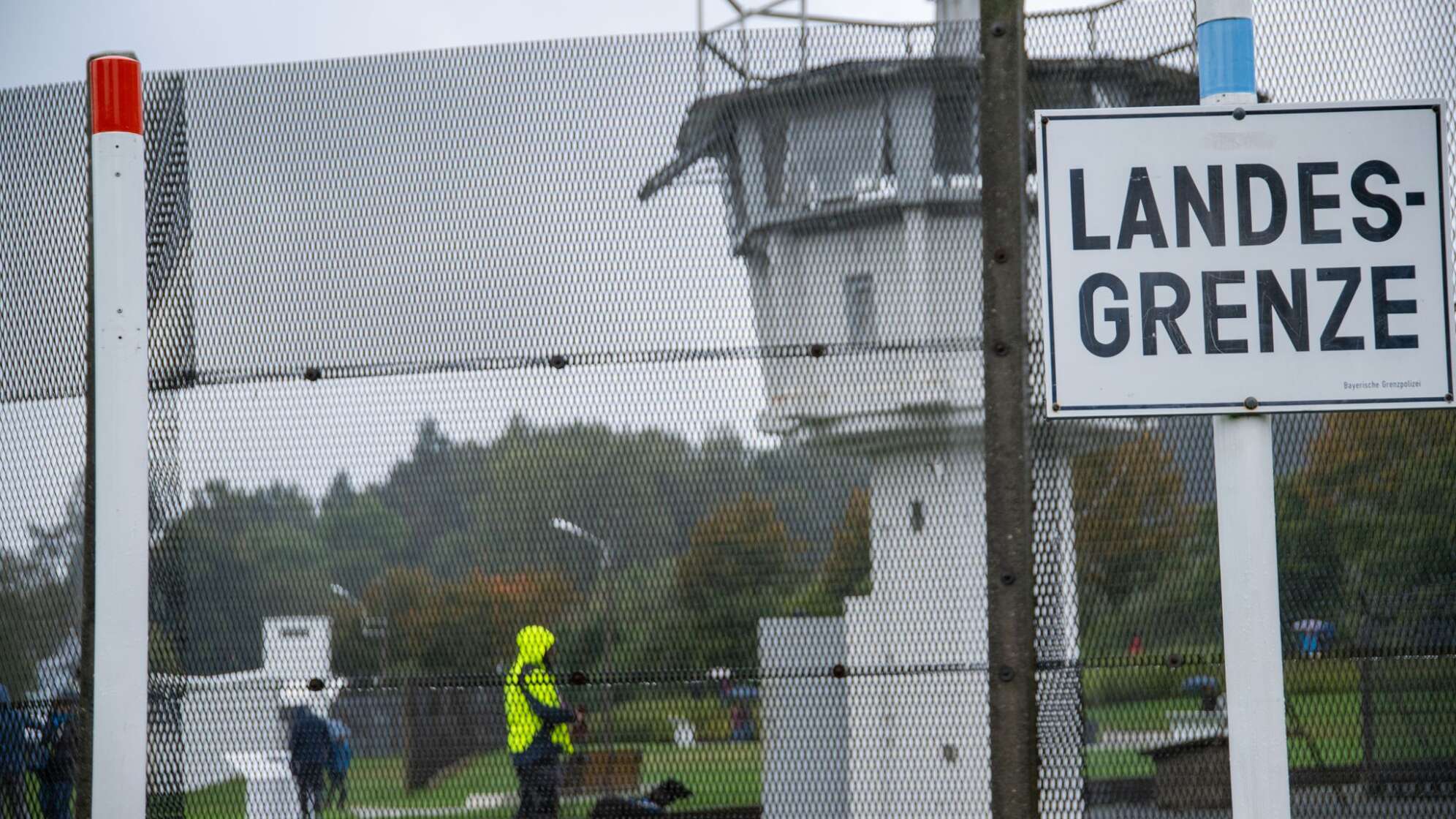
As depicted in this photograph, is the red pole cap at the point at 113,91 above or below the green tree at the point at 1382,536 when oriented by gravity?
above

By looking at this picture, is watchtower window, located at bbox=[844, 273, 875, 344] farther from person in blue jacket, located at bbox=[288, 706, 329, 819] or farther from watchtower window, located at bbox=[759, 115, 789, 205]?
person in blue jacket, located at bbox=[288, 706, 329, 819]

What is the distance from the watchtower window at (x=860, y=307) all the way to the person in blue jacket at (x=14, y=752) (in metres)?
Answer: 2.66

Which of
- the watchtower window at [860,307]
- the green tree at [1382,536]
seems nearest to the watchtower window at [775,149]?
the watchtower window at [860,307]

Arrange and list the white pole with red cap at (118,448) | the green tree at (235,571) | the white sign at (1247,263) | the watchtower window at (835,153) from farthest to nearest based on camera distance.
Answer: the green tree at (235,571) → the watchtower window at (835,153) → the white pole with red cap at (118,448) → the white sign at (1247,263)

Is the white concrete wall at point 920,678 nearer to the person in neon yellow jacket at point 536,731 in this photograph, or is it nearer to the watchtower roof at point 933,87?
the person in neon yellow jacket at point 536,731

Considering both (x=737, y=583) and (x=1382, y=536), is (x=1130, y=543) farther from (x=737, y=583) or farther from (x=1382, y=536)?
(x=737, y=583)

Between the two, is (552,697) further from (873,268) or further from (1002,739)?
(873,268)

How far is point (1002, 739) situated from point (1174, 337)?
1.21 meters

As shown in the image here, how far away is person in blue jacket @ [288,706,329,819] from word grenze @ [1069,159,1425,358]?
235cm

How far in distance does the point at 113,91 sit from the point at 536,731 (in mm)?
1879

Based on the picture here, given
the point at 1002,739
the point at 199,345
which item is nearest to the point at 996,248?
the point at 1002,739

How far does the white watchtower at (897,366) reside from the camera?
12.0 feet

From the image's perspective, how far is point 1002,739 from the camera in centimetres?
330

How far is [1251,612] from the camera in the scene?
2.61 m
